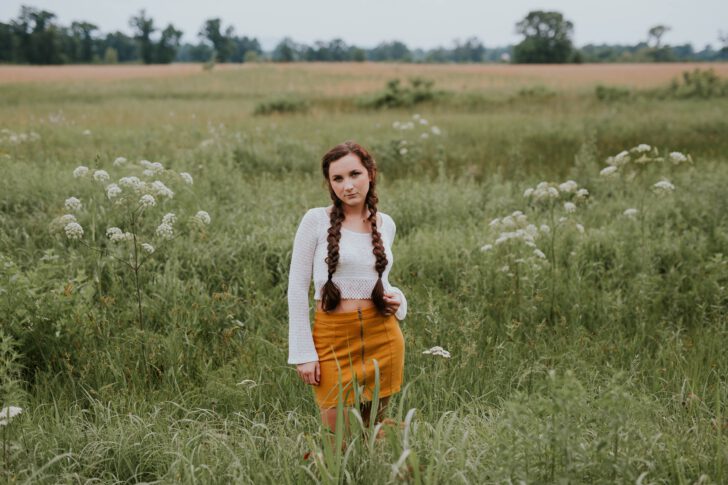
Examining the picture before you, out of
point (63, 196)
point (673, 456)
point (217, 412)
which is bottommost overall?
point (217, 412)

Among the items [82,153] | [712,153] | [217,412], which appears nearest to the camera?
[217,412]

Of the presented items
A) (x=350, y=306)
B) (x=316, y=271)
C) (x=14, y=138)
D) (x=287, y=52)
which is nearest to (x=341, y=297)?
(x=350, y=306)

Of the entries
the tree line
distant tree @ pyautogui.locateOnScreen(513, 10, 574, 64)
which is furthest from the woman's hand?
distant tree @ pyautogui.locateOnScreen(513, 10, 574, 64)

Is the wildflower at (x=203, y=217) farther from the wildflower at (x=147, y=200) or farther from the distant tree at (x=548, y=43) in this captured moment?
the distant tree at (x=548, y=43)

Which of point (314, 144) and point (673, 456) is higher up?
point (314, 144)

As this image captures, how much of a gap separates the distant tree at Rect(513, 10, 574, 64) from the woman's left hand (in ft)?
272

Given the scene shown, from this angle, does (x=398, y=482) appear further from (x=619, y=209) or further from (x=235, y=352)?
(x=619, y=209)

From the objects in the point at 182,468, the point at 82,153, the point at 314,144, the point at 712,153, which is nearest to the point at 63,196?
the point at 82,153

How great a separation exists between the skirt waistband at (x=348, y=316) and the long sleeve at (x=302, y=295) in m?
0.08

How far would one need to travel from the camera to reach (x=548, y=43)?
80188 millimetres

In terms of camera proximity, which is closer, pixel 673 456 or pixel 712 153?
pixel 673 456

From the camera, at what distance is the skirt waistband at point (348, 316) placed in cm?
276

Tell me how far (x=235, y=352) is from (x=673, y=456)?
9.80 feet

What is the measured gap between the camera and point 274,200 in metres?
7.46
